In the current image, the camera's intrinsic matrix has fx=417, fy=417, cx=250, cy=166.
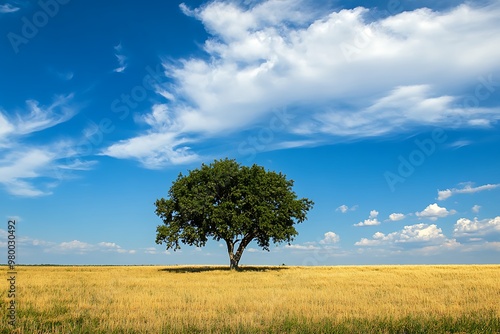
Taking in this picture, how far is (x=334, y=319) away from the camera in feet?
47.2

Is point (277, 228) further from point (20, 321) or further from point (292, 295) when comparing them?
point (20, 321)

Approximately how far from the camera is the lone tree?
53344 mm

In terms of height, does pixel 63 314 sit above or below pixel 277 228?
below

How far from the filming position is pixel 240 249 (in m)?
58.7

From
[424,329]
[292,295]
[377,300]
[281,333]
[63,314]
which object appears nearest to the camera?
[281,333]

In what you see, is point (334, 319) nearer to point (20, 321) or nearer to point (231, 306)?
point (231, 306)

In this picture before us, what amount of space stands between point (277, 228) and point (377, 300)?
33333 millimetres

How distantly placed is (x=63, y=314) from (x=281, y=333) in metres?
9.18

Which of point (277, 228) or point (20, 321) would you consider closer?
point (20, 321)

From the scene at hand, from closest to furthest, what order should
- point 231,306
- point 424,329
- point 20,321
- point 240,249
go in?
point 424,329, point 20,321, point 231,306, point 240,249

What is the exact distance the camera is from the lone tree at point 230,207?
53344 mm

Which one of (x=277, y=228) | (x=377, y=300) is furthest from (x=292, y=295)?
(x=277, y=228)

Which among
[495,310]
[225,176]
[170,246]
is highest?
[225,176]

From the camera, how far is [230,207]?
54.1 meters
